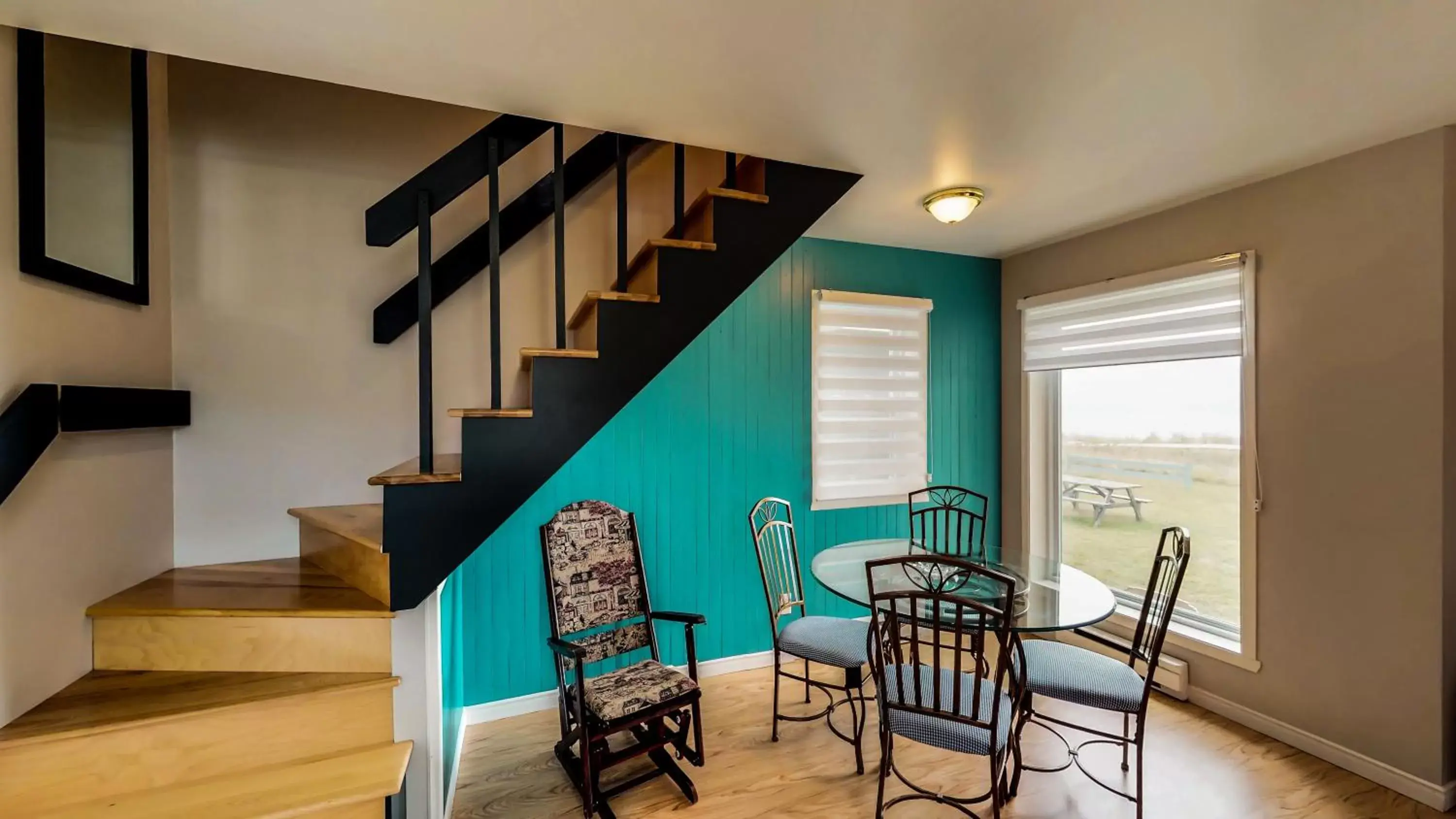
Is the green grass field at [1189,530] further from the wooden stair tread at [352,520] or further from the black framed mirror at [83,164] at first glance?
the black framed mirror at [83,164]

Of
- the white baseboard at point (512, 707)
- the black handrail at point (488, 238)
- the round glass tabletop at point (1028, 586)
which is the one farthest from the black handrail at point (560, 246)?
the white baseboard at point (512, 707)

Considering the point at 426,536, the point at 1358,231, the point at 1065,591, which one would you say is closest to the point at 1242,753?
the point at 1065,591

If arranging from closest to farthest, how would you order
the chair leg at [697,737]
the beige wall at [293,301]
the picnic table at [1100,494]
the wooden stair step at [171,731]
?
the wooden stair step at [171,731]
the beige wall at [293,301]
the chair leg at [697,737]
the picnic table at [1100,494]

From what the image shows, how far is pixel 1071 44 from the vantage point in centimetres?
154

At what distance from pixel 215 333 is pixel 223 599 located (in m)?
1.04

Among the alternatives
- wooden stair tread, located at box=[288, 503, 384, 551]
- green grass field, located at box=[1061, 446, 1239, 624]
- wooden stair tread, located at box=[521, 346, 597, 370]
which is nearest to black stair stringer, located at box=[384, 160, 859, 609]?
wooden stair tread, located at box=[521, 346, 597, 370]

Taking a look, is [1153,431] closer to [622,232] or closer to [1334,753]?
[1334,753]

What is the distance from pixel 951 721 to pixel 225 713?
6.70ft

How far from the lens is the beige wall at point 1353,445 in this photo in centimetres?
208

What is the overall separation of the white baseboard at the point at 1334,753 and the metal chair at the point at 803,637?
163cm

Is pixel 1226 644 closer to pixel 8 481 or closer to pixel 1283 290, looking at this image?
pixel 1283 290

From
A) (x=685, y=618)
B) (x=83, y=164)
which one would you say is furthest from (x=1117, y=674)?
(x=83, y=164)

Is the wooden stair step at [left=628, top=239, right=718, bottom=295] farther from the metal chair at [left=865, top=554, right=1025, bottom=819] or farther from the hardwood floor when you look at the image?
the hardwood floor

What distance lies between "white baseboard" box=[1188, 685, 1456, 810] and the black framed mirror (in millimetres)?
4543
